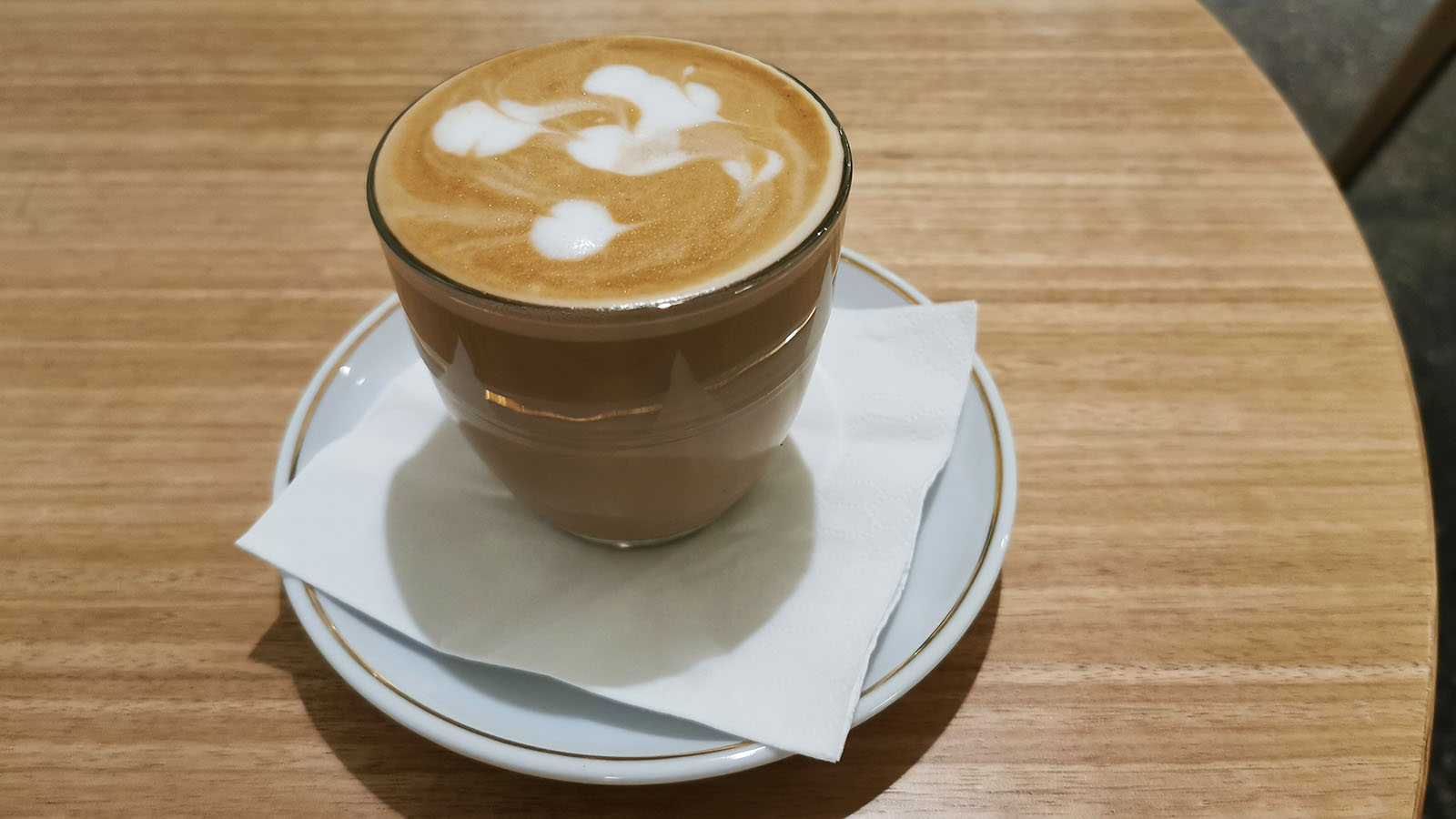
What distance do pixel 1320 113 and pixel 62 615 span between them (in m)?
2.67

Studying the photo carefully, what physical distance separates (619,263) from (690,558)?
8.7 inches

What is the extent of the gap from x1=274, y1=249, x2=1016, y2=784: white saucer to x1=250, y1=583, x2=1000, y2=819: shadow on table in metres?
0.03

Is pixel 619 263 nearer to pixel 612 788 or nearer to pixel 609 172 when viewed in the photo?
pixel 609 172

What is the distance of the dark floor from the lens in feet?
4.83

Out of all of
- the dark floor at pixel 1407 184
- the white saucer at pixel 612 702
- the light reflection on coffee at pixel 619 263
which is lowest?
the dark floor at pixel 1407 184

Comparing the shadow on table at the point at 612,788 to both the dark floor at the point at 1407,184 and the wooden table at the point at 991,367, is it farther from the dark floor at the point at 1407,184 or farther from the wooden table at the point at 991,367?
the dark floor at the point at 1407,184

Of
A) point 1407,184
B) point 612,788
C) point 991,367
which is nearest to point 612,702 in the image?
point 612,788

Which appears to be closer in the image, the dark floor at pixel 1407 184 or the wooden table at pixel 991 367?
the wooden table at pixel 991 367

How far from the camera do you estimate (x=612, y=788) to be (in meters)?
0.53

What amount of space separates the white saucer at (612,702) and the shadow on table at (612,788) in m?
0.03

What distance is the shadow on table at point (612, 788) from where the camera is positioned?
1.71 ft

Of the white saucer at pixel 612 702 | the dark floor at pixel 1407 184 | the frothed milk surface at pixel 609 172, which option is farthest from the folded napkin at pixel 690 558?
the dark floor at pixel 1407 184

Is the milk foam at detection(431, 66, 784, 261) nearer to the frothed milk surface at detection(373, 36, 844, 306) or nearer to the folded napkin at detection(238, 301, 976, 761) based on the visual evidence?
the frothed milk surface at detection(373, 36, 844, 306)

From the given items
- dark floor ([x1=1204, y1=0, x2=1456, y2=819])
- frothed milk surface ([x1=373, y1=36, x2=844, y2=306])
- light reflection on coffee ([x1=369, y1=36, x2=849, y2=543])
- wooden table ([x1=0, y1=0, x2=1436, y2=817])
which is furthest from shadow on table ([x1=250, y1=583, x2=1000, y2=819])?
dark floor ([x1=1204, y1=0, x2=1456, y2=819])
